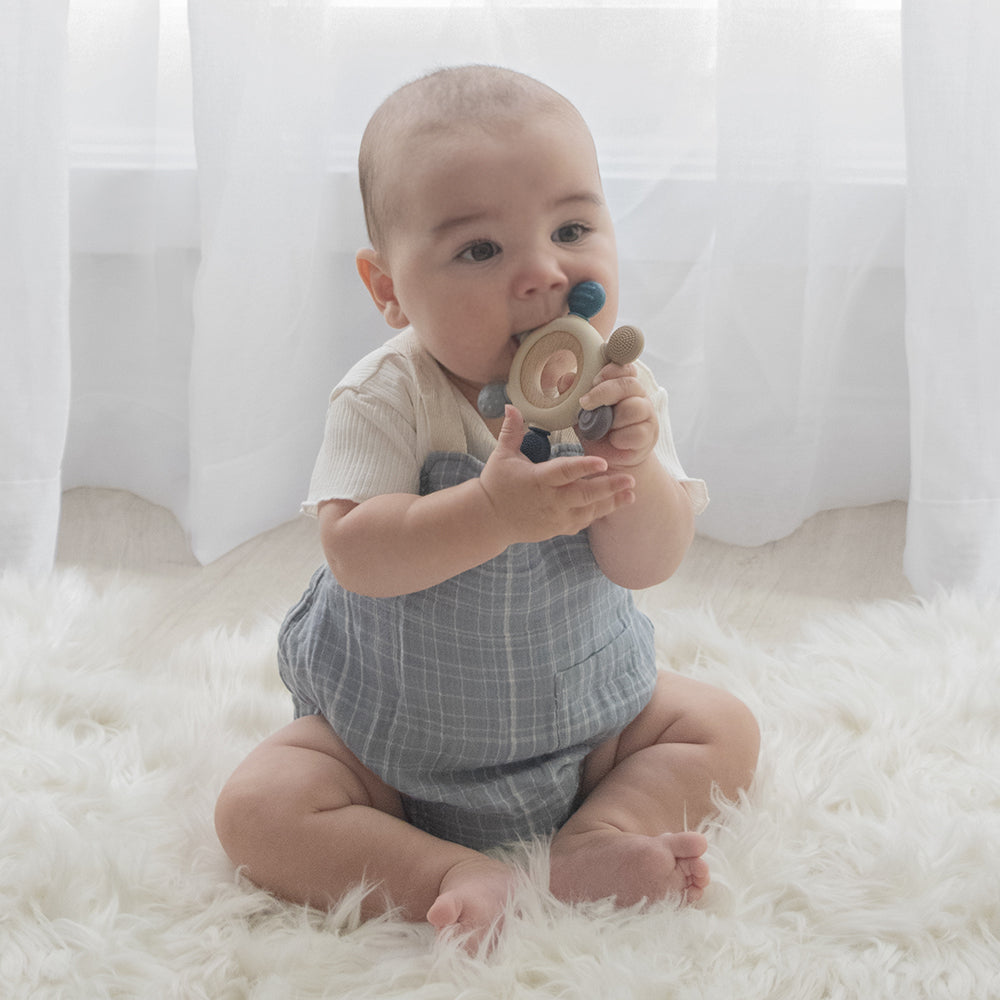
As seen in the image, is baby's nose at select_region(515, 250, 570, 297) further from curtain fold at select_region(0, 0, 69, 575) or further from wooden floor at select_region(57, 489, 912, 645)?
curtain fold at select_region(0, 0, 69, 575)

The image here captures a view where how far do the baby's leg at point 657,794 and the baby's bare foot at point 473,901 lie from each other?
40mm

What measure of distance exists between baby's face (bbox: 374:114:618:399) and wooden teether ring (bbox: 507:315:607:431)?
2 centimetres

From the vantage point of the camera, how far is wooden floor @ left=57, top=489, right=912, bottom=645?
126 centimetres

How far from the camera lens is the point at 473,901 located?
74cm

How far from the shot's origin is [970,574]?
49.4 inches

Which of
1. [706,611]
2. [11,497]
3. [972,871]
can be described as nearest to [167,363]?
[11,497]

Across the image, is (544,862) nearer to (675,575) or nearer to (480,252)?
(480,252)

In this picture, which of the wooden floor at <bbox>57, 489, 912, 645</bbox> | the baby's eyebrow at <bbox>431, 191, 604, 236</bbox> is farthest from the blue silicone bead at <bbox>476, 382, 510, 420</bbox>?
the wooden floor at <bbox>57, 489, 912, 645</bbox>

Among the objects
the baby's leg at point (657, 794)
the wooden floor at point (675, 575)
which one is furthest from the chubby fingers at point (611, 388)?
the wooden floor at point (675, 575)

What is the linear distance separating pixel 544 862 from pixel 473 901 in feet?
0.22

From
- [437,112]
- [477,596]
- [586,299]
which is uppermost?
[437,112]

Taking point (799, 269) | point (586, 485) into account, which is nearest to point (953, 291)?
point (799, 269)

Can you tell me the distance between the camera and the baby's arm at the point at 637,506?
74 centimetres

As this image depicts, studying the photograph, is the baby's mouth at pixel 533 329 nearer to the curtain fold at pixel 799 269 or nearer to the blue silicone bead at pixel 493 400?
the blue silicone bead at pixel 493 400
